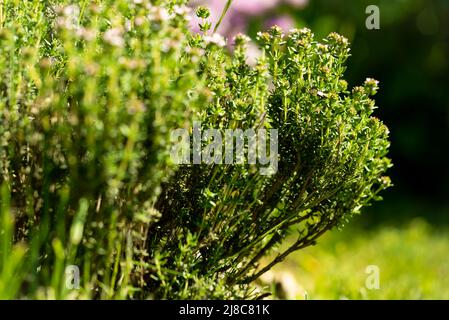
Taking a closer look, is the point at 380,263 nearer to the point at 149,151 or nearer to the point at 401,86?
the point at 401,86

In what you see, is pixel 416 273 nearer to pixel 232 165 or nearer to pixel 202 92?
pixel 232 165

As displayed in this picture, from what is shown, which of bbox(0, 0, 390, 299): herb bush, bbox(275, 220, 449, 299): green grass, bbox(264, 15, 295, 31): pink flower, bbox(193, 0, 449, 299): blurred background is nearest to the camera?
bbox(0, 0, 390, 299): herb bush

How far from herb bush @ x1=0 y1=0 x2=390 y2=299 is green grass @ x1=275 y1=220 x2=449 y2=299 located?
3.52ft

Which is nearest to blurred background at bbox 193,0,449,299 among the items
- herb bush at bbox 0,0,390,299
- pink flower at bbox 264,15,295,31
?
pink flower at bbox 264,15,295,31

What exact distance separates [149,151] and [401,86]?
5746 mm

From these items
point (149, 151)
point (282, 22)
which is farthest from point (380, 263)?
point (149, 151)

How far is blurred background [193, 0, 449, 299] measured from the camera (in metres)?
5.65

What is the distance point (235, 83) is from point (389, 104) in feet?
17.9

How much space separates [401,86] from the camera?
7.12 meters

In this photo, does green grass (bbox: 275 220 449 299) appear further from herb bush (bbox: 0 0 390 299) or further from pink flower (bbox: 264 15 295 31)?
pink flower (bbox: 264 15 295 31)

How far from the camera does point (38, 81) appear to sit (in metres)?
1.98

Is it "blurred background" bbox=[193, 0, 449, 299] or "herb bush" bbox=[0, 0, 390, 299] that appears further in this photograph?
"blurred background" bbox=[193, 0, 449, 299]

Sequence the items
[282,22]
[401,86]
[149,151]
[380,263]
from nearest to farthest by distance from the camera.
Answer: [149,151] → [380,263] → [282,22] → [401,86]
